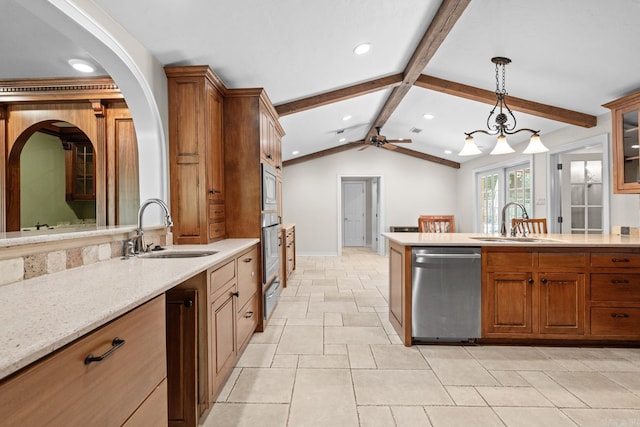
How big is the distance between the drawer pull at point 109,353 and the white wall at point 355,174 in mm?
7466

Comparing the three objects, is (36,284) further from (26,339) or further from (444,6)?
(444,6)

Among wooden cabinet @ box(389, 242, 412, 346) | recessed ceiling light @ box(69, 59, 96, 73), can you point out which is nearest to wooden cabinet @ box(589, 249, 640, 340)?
wooden cabinet @ box(389, 242, 412, 346)

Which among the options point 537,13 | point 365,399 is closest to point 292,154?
point 537,13

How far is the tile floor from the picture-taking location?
184cm

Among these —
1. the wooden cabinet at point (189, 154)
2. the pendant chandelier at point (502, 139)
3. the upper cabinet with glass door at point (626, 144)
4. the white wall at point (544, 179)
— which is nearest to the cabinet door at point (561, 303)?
the pendant chandelier at point (502, 139)

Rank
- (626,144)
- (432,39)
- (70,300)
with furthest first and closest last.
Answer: (626,144), (432,39), (70,300)

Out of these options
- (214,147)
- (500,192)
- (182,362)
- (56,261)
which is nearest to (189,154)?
(214,147)

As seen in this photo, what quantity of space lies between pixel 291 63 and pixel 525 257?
2.65 metres

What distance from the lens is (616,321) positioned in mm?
2723

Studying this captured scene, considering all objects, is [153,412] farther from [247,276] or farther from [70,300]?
[247,276]

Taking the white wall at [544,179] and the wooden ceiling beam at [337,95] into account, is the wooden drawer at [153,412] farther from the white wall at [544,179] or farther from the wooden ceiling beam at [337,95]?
the white wall at [544,179]

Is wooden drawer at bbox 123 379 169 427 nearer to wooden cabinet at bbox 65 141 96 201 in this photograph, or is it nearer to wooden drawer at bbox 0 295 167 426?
wooden drawer at bbox 0 295 167 426

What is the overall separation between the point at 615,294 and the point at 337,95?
3.46 metres

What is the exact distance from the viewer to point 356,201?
10.7 metres
